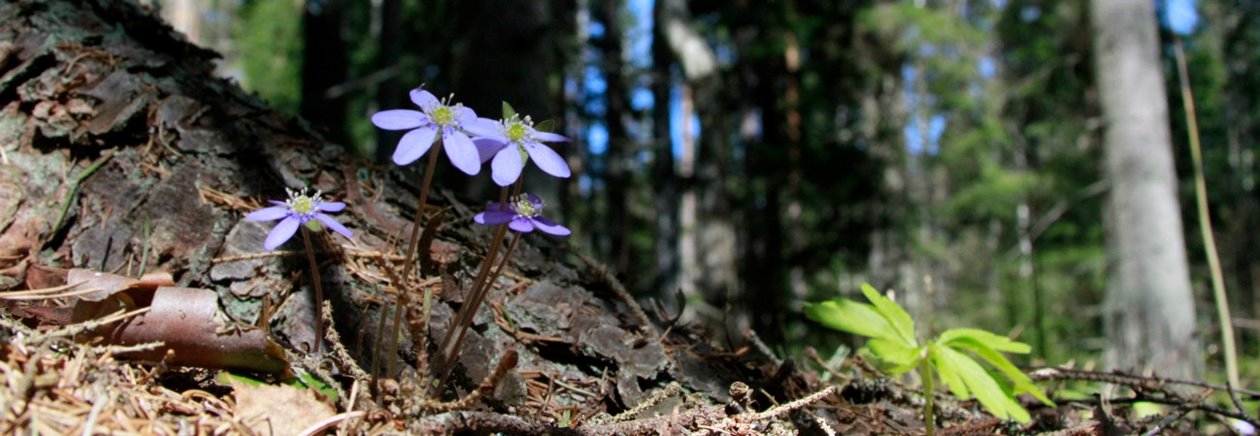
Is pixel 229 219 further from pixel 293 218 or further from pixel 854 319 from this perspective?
pixel 854 319

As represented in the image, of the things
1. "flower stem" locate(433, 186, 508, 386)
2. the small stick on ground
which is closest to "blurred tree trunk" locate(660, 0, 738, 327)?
the small stick on ground

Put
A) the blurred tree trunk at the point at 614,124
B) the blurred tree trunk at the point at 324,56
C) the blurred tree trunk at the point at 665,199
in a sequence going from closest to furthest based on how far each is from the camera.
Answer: the blurred tree trunk at the point at 324,56
the blurred tree trunk at the point at 665,199
the blurred tree trunk at the point at 614,124

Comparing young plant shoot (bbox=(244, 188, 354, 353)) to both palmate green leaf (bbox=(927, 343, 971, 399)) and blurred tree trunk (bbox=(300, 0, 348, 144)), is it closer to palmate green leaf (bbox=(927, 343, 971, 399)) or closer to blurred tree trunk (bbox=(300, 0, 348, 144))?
palmate green leaf (bbox=(927, 343, 971, 399))

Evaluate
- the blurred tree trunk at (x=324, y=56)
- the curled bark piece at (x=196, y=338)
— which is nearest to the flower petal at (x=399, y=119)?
the curled bark piece at (x=196, y=338)

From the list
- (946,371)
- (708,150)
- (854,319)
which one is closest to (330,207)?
(854,319)

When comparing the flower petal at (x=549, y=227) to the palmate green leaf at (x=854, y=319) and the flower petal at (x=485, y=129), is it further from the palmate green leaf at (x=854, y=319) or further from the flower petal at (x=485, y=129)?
the palmate green leaf at (x=854, y=319)
